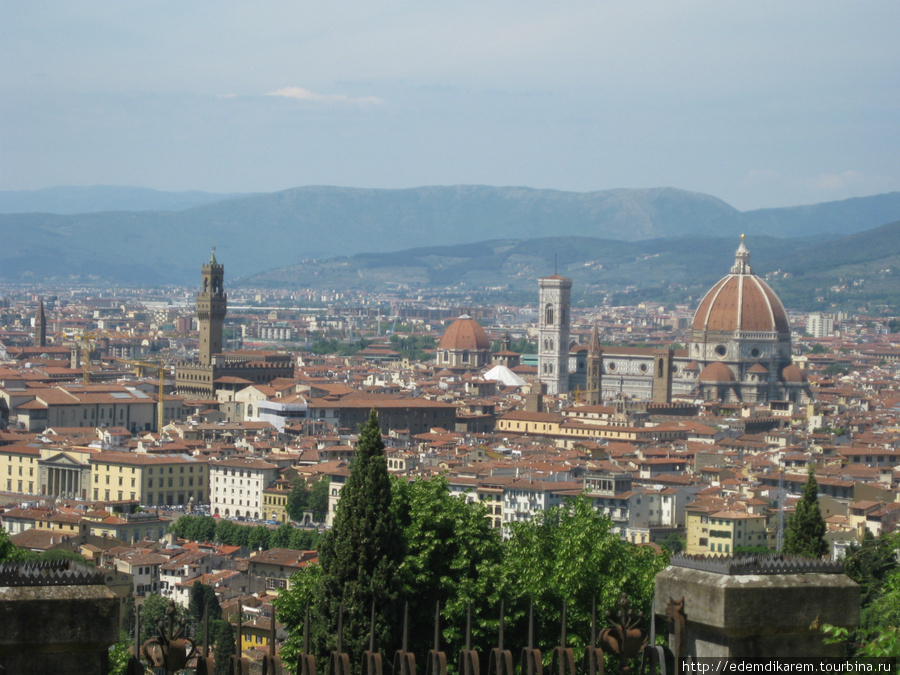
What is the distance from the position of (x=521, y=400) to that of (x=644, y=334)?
87.3m

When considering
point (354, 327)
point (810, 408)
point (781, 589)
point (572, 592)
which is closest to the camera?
point (781, 589)

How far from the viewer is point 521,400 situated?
8600cm

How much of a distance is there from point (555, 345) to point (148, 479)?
49.3 m

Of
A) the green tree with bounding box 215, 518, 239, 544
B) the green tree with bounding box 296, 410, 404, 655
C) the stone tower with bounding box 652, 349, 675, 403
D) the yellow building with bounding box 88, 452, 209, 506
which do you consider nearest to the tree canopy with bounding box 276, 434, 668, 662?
the green tree with bounding box 296, 410, 404, 655

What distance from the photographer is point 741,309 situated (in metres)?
95.6

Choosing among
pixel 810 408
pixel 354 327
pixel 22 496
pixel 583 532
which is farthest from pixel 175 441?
pixel 354 327

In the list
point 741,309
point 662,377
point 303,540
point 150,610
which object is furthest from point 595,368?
point 150,610

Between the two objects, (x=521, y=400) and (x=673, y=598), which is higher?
(x=673, y=598)

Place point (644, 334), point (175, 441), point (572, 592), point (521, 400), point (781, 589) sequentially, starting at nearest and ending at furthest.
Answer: point (781, 589) < point (572, 592) < point (175, 441) < point (521, 400) < point (644, 334)

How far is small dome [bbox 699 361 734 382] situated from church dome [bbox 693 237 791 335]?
311 centimetres

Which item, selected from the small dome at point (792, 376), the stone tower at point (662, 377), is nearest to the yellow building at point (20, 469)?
the stone tower at point (662, 377)

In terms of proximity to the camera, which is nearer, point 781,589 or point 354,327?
point 781,589

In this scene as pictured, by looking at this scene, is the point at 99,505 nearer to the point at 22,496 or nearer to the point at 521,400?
the point at 22,496

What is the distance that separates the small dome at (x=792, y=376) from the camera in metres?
92.2
